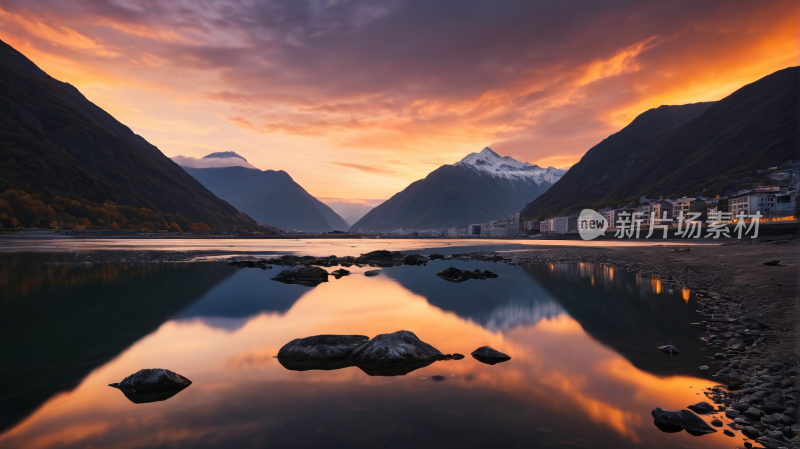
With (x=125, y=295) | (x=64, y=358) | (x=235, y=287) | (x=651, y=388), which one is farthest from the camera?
(x=235, y=287)

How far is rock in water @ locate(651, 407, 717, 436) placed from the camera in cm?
792

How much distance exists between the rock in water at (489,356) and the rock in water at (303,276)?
23.6 meters

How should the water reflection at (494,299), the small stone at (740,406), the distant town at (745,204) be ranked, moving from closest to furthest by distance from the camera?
1. the small stone at (740,406)
2. the water reflection at (494,299)
3. the distant town at (745,204)

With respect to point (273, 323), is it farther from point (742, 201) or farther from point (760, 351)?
point (742, 201)

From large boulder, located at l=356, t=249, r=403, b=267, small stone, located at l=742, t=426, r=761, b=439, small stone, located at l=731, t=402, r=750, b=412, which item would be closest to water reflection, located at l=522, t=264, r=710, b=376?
small stone, located at l=731, t=402, r=750, b=412

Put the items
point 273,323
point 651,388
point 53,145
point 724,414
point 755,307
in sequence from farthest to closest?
point 53,145
point 273,323
point 755,307
point 651,388
point 724,414

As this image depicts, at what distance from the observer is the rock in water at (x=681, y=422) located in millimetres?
7918

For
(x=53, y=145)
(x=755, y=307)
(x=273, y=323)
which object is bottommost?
(x=273, y=323)

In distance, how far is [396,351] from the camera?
1310 cm

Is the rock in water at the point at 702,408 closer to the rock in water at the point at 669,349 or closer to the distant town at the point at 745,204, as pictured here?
the rock in water at the point at 669,349

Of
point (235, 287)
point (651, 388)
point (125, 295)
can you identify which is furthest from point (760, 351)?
point (125, 295)

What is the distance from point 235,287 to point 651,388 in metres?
30.1

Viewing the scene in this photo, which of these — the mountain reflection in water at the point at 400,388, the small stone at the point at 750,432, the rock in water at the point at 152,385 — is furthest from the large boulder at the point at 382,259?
the small stone at the point at 750,432

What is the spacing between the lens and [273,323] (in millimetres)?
19797
